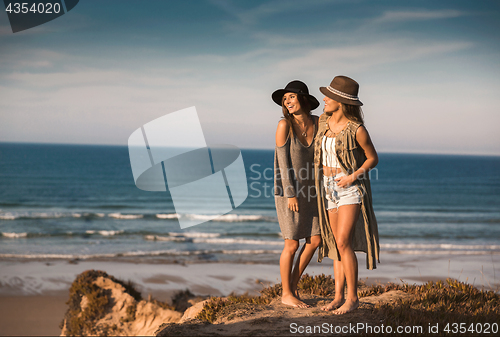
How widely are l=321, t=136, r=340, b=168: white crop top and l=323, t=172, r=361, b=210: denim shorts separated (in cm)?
14

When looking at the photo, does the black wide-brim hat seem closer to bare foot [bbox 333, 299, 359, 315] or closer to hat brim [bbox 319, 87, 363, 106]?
hat brim [bbox 319, 87, 363, 106]

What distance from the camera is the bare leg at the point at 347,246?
3785 mm

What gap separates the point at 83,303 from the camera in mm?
7312

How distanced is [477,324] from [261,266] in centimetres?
1000

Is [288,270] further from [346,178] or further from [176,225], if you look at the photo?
[176,225]

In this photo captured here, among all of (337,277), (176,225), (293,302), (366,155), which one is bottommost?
(176,225)

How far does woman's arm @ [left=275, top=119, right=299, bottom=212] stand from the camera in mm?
4008

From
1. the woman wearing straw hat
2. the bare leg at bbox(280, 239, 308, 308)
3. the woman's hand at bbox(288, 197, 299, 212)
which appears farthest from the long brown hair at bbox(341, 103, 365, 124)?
the bare leg at bbox(280, 239, 308, 308)

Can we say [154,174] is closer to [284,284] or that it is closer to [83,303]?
[83,303]

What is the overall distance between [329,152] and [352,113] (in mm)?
481

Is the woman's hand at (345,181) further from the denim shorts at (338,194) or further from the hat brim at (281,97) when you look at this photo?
the hat brim at (281,97)

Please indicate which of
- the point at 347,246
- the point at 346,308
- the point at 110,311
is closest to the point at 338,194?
the point at 347,246

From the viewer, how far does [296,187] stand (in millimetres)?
4055

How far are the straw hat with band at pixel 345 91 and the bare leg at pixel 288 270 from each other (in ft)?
5.63
